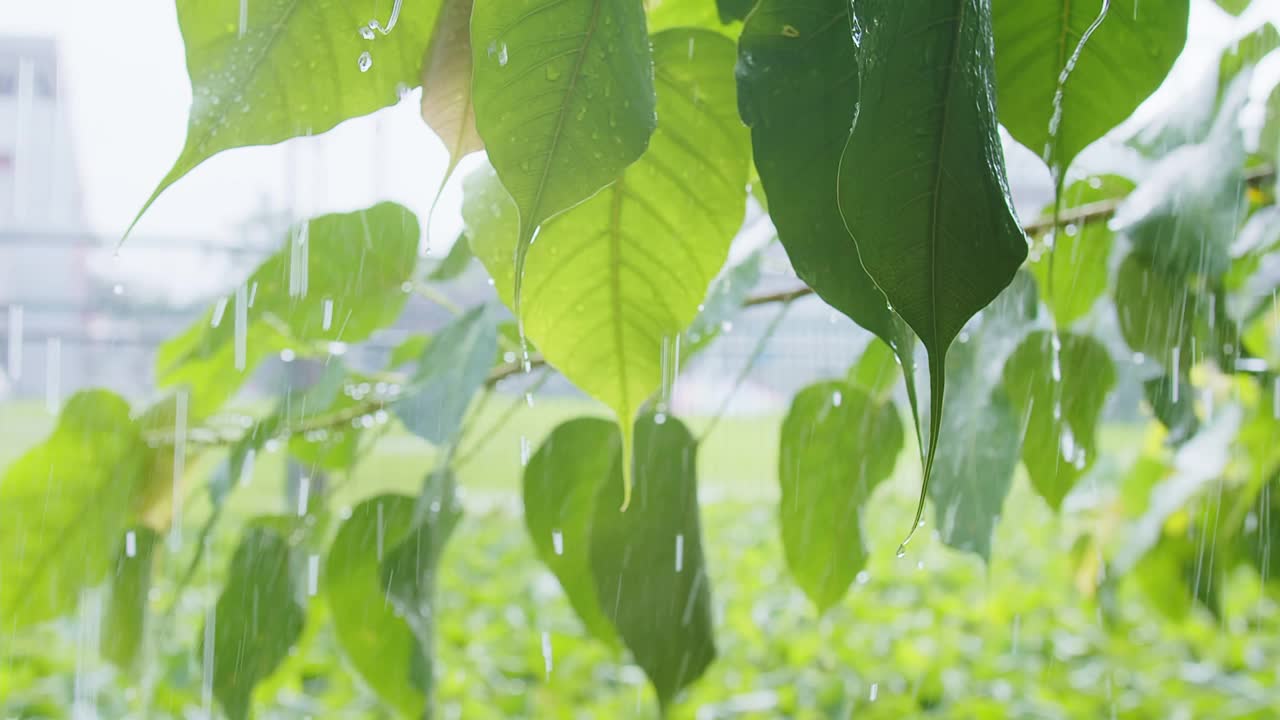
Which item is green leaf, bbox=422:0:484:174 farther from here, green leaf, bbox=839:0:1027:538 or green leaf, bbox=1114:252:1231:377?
green leaf, bbox=1114:252:1231:377

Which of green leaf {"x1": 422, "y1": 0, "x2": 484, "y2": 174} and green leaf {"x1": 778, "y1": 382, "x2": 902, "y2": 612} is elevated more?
green leaf {"x1": 422, "y1": 0, "x2": 484, "y2": 174}

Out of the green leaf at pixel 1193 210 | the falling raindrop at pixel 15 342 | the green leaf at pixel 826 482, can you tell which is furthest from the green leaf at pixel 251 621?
the falling raindrop at pixel 15 342

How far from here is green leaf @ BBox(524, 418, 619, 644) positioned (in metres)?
0.20

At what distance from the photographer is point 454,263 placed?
0.76 feet

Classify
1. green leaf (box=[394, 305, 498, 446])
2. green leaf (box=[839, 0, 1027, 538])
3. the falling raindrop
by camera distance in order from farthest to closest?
the falling raindrop, green leaf (box=[394, 305, 498, 446]), green leaf (box=[839, 0, 1027, 538])

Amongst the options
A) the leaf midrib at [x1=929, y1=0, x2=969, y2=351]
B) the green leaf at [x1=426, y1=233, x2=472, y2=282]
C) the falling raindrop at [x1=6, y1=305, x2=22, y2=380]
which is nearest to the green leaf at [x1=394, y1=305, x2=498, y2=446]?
the green leaf at [x1=426, y1=233, x2=472, y2=282]

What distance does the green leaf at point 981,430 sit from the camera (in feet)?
0.70

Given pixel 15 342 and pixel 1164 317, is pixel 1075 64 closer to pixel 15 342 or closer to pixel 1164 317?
pixel 1164 317

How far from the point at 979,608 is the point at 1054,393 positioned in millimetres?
1176

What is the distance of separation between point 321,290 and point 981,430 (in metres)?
0.15

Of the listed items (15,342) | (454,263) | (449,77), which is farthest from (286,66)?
(15,342)

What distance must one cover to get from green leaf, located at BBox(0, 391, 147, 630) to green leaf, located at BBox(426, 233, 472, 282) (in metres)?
0.09

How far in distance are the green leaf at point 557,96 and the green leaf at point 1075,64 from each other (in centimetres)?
5

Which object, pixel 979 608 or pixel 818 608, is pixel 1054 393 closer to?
pixel 818 608
